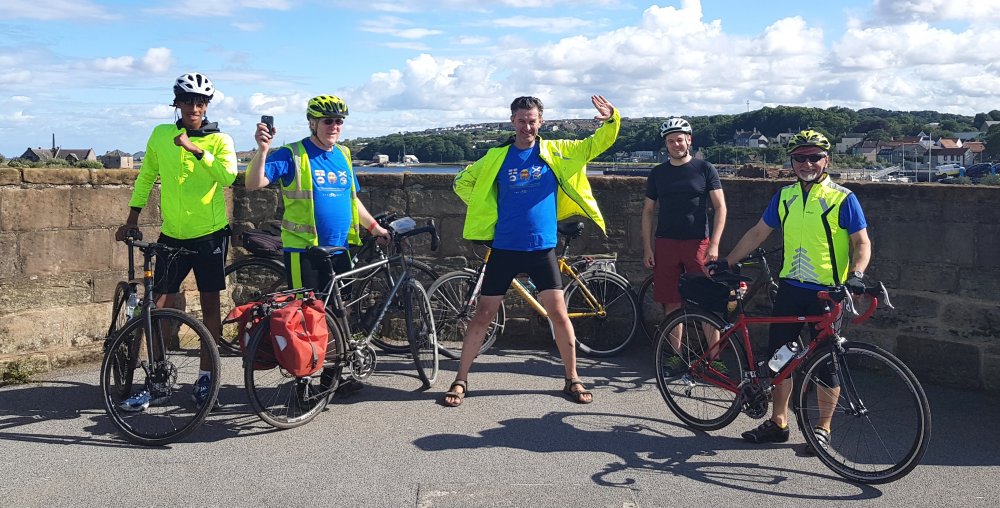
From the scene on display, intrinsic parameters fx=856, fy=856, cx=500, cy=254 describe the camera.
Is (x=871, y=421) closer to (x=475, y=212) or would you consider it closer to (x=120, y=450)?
(x=475, y=212)

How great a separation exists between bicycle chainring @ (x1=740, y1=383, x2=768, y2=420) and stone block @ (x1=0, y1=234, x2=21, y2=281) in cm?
525

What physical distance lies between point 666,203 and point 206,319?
3.34 meters

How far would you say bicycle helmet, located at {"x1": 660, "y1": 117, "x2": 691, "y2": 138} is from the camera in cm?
612

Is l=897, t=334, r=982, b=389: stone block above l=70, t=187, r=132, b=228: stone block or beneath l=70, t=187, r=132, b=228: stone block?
beneath

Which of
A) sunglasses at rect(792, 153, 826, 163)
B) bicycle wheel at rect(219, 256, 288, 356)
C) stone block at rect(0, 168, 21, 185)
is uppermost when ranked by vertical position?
sunglasses at rect(792, 153, 826, 163)

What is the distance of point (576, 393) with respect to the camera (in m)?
5.88

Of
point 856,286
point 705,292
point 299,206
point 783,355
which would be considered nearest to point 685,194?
point 705,292

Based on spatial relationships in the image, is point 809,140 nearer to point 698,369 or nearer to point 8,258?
point 698,369

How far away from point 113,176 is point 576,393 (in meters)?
4.00

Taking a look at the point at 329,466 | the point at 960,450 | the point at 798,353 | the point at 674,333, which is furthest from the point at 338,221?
the point at 960,450

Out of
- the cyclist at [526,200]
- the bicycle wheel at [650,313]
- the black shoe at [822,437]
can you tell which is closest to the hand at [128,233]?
the cyclist at [526,200]

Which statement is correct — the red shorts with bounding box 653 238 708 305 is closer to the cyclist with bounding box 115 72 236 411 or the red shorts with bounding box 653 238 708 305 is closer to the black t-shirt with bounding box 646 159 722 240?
the black t-shirt with bounding box 646 159 722 240

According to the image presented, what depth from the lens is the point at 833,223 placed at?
4723 millimetres

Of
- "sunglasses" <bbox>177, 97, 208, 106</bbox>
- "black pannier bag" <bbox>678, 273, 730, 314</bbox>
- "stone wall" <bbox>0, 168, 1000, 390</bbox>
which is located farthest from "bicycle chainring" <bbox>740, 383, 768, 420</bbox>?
"sunglasses" <bbox>177, 97, 208, 106</bbox>
